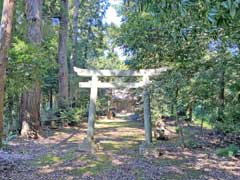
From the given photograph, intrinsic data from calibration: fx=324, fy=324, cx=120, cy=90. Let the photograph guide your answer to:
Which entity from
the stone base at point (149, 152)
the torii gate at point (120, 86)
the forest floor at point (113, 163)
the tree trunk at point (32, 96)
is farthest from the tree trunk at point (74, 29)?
the stone base at point (149, 152)

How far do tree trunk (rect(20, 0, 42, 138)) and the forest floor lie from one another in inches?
26.9

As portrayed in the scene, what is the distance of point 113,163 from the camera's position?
6.61 m

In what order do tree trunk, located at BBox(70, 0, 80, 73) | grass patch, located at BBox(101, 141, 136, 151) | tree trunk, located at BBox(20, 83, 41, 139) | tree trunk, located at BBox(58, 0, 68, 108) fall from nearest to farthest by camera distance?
grass patch, located at BBox(101, 141, 136, 151), tree trunk, located at BBox(20, 83, 41, 139), tree trunk, located at BBox(58, 0, 68, 108), tree trunk, located at BBox(70, 0, 80, 73)

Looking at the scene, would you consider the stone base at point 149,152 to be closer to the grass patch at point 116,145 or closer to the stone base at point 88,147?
the grass patch at point 116,145

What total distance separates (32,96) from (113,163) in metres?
4.25

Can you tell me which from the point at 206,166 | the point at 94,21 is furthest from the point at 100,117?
the point at 206,166

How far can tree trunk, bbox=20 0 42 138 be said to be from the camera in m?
9.52

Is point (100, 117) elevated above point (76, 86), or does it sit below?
below

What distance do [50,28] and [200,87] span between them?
6.34 metres

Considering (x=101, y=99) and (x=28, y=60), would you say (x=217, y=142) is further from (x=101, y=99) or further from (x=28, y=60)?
(x=101, y=99)

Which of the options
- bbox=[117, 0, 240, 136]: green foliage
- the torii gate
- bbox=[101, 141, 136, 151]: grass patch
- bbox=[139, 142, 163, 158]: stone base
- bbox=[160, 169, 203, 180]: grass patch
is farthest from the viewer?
bbox=[101, 141, 136, 151]: grass patch

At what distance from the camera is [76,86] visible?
703 inches

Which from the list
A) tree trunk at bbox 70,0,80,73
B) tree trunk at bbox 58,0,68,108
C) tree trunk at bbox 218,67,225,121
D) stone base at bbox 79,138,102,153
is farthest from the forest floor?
tree trunk at bbox 70,0,80,73

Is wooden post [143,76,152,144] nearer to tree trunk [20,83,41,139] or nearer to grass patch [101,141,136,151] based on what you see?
grass patch [101,141,136,151]
